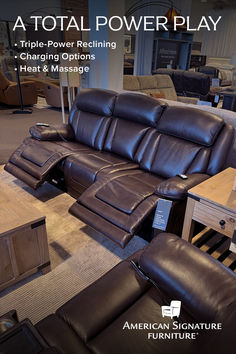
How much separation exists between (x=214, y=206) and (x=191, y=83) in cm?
411

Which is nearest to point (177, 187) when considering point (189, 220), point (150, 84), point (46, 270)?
point (189, 220)

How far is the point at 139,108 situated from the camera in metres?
2.57

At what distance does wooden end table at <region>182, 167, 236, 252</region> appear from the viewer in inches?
61.0

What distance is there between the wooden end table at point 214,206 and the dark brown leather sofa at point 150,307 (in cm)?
43

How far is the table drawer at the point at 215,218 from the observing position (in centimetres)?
155

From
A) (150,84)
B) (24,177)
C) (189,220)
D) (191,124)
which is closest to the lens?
(189,220)

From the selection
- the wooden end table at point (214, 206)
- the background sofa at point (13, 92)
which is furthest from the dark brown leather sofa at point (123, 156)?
the background sofa at point (13, 92)

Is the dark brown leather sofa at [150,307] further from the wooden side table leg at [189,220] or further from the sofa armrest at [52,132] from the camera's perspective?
the sofa armrest at [52,132]

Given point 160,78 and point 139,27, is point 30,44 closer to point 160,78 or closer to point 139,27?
point 139,27

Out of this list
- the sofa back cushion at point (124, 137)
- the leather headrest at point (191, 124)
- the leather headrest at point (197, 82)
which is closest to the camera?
the leather headrest at point (191, 124)

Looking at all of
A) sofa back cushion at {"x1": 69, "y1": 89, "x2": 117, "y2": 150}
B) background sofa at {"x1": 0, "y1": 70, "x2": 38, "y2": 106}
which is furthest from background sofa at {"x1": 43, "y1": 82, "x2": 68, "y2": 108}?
sofa back cushion at {"x1": 69, "y1": 89, "x2": 117, "y2": 150}

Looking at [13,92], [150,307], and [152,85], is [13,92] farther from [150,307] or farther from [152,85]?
[150,307]

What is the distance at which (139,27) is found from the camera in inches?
256

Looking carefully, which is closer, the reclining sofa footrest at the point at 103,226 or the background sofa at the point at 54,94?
the reclining sofa footrest at the point at 103,226
